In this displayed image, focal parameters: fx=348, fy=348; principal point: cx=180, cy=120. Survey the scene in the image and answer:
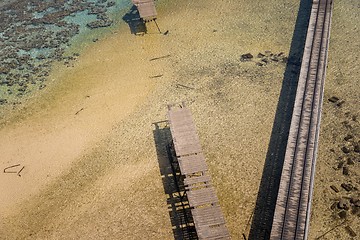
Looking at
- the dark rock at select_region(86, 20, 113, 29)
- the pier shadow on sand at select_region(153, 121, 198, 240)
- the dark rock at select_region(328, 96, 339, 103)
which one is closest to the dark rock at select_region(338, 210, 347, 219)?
the pier shadow on sand at select_region(153, 121, 198, 240)

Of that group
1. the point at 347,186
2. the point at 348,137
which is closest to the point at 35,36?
the point at 348,137

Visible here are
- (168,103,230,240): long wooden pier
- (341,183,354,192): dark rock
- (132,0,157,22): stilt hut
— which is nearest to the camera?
(168,103,230,240): long wooden pier

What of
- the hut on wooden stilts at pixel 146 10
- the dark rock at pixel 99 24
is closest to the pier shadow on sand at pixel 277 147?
the hut on wooden stilts at pixel 146 10

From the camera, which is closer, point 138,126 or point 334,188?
point 334,188

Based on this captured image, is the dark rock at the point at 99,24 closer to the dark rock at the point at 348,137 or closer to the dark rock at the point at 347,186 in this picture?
the dark rock at the point at 348,137

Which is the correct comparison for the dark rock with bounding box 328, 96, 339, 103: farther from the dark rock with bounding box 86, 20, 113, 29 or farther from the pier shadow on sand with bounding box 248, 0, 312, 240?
the dark rock with bounding box 86, 20, 113, 29

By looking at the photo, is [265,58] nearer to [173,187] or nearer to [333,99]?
[333,99]
